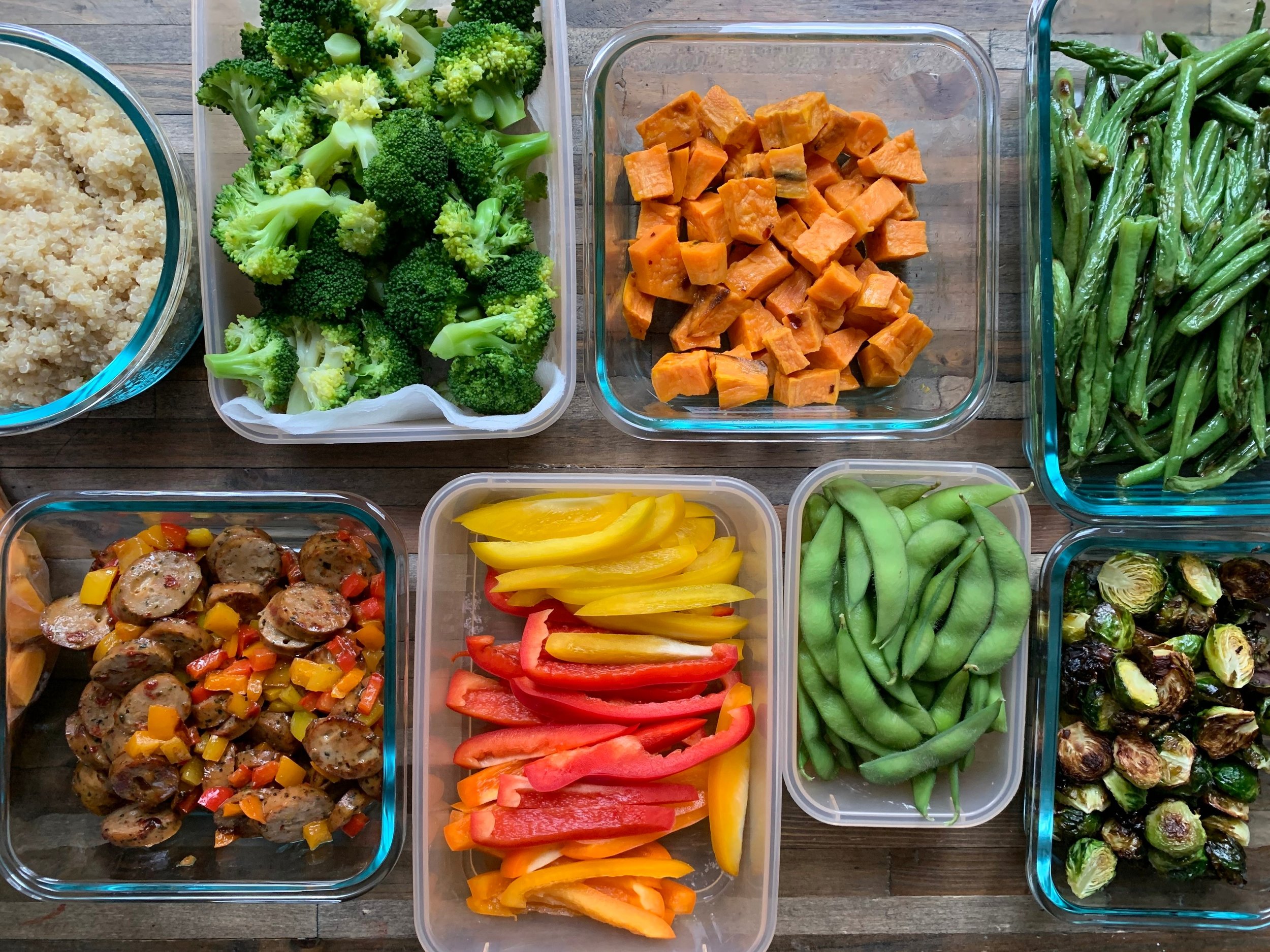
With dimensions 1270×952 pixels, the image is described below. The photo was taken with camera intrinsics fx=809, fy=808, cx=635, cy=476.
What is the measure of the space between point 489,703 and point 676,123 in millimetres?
1189

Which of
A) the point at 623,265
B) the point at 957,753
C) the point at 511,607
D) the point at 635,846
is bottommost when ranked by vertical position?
the point at 635,846

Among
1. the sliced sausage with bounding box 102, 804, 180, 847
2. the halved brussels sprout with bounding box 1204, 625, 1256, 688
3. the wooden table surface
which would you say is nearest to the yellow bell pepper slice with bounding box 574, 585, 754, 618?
the wooden table surface

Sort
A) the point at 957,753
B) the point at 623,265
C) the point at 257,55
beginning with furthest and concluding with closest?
the point at 623,265
the point at 957,753
the point at 257,55

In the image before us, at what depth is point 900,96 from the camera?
1669 mm

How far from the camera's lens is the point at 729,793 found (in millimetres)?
1564

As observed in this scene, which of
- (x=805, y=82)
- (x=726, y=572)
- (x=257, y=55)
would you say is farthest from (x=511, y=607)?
(x=805, y=82)

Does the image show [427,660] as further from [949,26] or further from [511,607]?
[949,26]

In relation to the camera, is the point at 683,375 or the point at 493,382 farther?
the point at 683,375

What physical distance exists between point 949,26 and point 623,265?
79 centimetres

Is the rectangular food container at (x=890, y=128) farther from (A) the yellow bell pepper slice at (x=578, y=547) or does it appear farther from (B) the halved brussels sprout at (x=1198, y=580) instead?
(B) the halved brussels sprout at (x=1198, y=580)

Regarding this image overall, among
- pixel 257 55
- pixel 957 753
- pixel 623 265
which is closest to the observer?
pixel 257 55

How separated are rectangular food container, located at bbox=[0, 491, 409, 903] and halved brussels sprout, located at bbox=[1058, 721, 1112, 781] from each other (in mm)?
1311

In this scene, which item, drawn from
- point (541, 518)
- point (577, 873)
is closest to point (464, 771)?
point (577, 873)

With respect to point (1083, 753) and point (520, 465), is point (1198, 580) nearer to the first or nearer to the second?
point (1083, 753)
